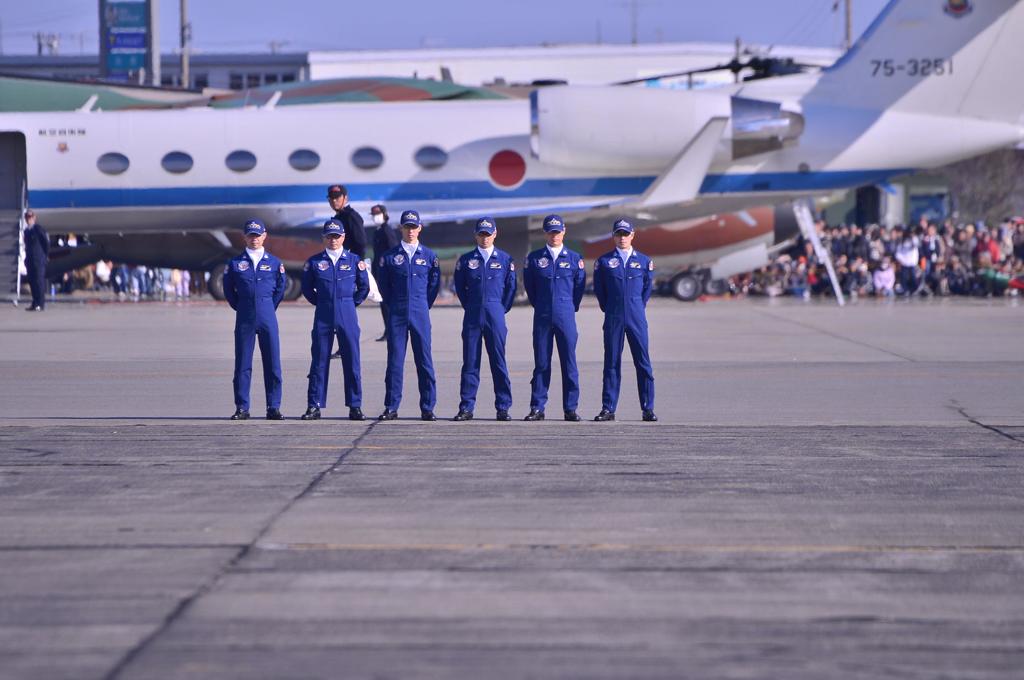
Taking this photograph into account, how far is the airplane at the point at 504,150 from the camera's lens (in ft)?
93.0

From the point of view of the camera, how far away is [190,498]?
27.5 feet

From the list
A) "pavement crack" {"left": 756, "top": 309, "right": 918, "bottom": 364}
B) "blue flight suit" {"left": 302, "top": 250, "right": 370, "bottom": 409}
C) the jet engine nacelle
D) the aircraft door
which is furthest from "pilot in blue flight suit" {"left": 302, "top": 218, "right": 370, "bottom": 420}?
the aircraft door

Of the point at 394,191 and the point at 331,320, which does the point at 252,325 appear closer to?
the point at 331,320

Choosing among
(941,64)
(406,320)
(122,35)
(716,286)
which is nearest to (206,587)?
(406,320)

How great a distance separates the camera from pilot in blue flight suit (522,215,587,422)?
12.2m

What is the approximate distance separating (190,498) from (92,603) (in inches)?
93.0

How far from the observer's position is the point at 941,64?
29.4 m

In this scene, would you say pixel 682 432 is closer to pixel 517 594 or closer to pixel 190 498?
pixel 190 498

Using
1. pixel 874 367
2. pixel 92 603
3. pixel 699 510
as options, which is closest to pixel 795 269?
pixel 874 367

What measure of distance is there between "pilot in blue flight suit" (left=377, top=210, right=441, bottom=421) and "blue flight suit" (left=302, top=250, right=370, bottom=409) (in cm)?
28

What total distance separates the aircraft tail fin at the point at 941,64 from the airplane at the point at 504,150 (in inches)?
1.6

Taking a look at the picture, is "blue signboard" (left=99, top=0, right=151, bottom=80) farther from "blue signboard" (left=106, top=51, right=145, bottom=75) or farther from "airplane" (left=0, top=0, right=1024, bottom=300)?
"airplane" (left=0, top=0, right=1024, bottom=300)

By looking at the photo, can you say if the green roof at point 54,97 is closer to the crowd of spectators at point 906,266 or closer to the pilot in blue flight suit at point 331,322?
the crowd of spectators at point 906,266

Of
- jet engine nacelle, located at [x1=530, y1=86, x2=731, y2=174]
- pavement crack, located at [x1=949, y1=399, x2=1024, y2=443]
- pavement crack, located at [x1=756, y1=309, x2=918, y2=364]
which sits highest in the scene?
jet engine nacelle, located at [x1=530, y1=86, x2=731, y2=174]
